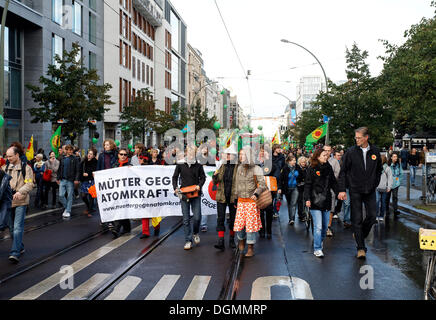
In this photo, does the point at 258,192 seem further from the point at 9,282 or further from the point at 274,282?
the point at 9,282

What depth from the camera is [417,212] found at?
13352 mm

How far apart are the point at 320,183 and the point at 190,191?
2.27m

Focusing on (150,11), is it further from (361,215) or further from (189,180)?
(361,215)

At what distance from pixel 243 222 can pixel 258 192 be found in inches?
22.3

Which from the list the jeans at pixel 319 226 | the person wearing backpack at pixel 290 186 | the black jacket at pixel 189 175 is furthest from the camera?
the person wearing backpack at pixel 290 186

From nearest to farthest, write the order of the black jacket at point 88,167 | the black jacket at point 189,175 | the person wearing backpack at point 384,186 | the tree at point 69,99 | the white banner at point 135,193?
the black jacket at point 189,175
the white banner at point 135,193
the person wearing backpack at point 384,186
the black jacket at point 88,167
the tree at point 69,99

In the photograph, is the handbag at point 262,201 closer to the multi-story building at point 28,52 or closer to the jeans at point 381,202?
the jeans at point 381,202

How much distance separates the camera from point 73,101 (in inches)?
828

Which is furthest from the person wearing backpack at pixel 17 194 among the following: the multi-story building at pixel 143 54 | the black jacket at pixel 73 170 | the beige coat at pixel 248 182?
the multi-story building at pixel 143 54

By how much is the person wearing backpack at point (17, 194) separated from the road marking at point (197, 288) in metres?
2.96

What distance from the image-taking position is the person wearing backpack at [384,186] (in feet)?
39.2

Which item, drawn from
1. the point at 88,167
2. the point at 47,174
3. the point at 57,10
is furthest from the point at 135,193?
the point at 57,10

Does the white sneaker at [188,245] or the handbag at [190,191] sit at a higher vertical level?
the handbag at [190,191]

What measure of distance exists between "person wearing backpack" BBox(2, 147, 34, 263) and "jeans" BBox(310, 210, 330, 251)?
15.3 ft
